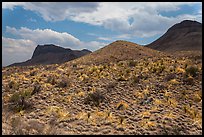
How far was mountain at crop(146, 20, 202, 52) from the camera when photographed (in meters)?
64.3

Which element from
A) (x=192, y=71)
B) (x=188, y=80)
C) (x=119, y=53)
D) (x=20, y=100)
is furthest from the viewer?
(x=119, y=53)

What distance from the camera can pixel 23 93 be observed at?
1672 centimetres

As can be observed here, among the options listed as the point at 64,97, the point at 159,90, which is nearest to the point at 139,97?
the point at 159,90

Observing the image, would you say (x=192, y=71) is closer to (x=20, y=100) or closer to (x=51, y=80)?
(x=51, y=80)

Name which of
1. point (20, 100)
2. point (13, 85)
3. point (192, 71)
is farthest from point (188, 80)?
point (13, 85)

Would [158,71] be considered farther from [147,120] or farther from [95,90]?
[147,120]

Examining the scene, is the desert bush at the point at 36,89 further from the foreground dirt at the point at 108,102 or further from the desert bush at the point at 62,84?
the desert bush at the point at 62,84

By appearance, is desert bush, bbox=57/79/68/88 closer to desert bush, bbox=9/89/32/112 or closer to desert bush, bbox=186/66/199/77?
desert bush, bbox=9/89/32/112

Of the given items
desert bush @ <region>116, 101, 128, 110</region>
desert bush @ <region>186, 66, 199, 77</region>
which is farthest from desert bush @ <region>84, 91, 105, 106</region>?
desert bush @ <region>186, 66, 199, 77</region>

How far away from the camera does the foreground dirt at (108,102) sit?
1313 cm

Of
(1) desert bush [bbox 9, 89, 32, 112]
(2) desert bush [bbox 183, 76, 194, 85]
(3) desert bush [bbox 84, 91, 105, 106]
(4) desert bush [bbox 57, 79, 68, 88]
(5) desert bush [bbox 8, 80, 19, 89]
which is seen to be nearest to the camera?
(1) desert bush [bbox 9, 89, 32, 112]

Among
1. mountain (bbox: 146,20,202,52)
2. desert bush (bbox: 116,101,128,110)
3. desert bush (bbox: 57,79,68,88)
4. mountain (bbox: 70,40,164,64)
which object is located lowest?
desert bush (bbox: 116,101,128,110)

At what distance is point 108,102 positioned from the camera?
16.0 metres

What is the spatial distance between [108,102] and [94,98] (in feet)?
2.76
